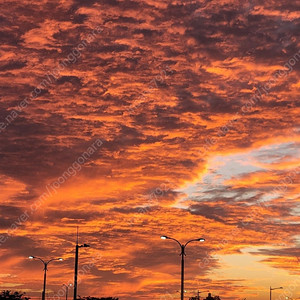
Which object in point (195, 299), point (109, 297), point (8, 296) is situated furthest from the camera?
point (109, 297)

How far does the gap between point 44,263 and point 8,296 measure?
27.2 metres

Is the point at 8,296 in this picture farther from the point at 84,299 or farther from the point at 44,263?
the point at 84,299

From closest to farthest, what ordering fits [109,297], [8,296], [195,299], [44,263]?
1. [44,263]
2. [8,296]
3. [195,299]
4. [109,297]

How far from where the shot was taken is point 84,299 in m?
149

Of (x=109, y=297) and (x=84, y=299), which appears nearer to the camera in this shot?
(x=84, y=299)

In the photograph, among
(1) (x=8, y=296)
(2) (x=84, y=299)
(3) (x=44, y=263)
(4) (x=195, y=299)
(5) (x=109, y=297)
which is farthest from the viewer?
(5) (x=109, y=297)

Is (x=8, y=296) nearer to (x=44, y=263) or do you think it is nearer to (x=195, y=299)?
(x=44, y=263)

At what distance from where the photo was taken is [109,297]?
16138 centimetres

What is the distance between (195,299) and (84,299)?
30.3 meters

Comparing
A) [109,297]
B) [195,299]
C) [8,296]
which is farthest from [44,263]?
[109,297]

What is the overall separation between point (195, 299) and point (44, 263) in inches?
3000

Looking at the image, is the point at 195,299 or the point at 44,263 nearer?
the point at 44,263

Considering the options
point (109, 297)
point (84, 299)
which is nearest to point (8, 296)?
point (84, 299)

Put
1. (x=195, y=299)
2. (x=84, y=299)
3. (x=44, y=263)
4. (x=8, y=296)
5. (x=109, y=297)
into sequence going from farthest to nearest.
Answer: (x=109, y=297) → (x=84, y=299) → (x=195, y=299) → (x=8, y=296) → (x=44, y=263)
